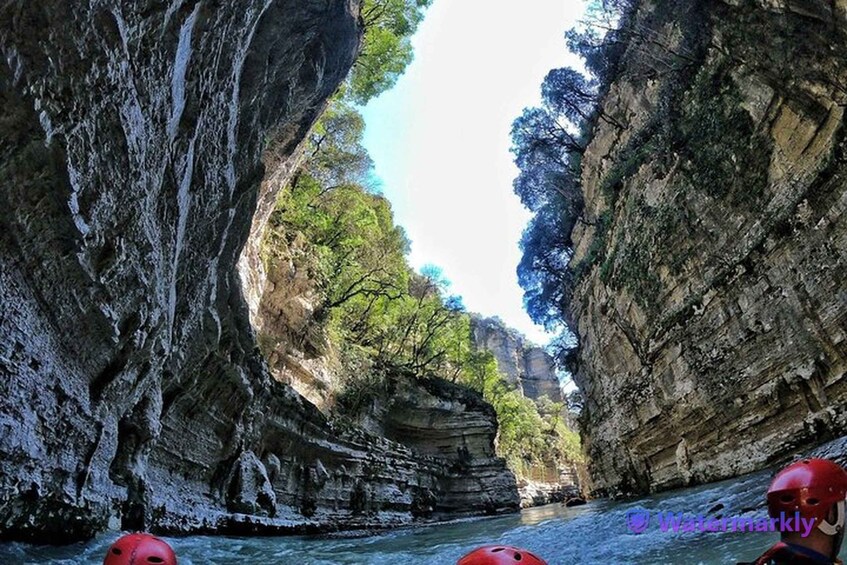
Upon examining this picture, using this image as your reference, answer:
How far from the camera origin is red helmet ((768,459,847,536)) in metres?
2.06

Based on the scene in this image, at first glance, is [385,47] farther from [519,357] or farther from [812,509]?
[519,357]

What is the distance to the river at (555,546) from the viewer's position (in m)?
4.24

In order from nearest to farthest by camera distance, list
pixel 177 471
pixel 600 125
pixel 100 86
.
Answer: pixel 100 86, pixel 177 471, pixel 600 125

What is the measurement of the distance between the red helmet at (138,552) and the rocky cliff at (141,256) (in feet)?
5.82

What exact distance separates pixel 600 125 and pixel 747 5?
1073 cm

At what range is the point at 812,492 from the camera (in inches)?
83.0

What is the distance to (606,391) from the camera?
1744cm

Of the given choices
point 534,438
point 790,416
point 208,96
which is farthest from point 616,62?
point 534,438

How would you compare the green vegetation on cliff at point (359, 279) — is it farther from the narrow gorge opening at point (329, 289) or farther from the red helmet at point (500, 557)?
the red helmet at point (500, 557)

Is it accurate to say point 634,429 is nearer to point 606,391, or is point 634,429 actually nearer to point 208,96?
point 606,391

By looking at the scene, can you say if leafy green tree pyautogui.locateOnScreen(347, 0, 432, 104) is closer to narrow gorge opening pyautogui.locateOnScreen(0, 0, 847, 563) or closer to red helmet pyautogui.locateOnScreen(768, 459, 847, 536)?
narrow gorge opening pyautogui.locateOnScreen(0, 0, 847, 563)

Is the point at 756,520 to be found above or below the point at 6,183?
below

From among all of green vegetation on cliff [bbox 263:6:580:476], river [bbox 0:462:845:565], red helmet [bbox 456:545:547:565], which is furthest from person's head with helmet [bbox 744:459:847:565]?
green vegetation on cliff [bbox 263:6:580:476]

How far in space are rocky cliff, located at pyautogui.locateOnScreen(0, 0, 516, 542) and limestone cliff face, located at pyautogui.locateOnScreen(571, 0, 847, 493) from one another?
26.2 ft
